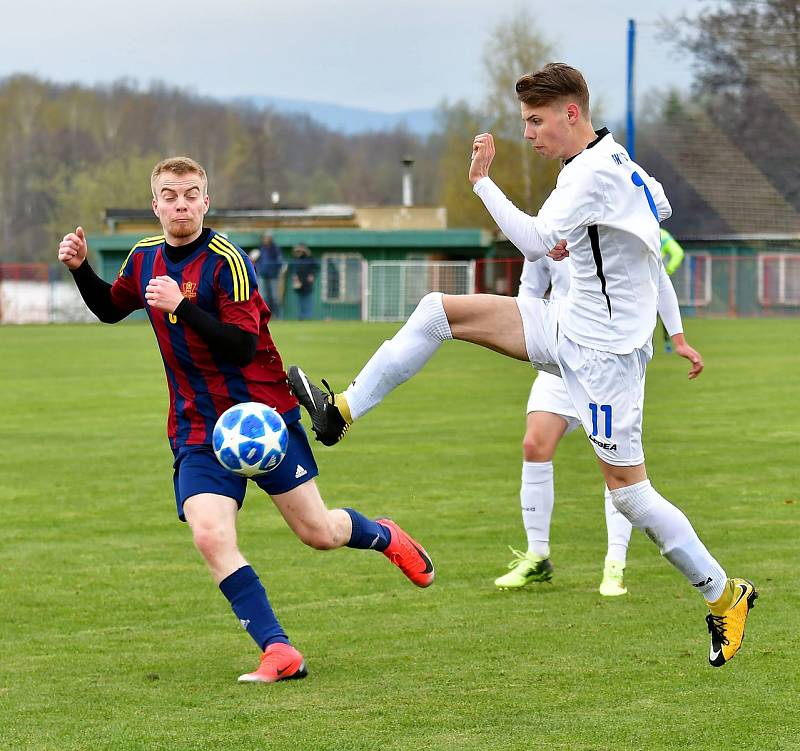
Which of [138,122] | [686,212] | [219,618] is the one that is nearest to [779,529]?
[219,618]

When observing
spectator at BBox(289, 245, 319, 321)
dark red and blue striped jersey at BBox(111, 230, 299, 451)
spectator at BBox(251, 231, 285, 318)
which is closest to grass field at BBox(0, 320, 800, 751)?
dark red and blue striped jersey at BBox(111, 230, 299, 451)

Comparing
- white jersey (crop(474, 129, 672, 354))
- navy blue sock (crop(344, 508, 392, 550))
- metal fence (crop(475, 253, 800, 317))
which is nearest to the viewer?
white jersey (crop(474, 129, 672, 354))

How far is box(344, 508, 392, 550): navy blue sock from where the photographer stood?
6316mm

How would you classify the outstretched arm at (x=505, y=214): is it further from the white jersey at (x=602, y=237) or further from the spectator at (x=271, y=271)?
the spectator at (x=271, y=271)

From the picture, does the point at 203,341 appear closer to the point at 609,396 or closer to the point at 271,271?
the point at 609,396

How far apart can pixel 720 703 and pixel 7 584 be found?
3987 millimetres

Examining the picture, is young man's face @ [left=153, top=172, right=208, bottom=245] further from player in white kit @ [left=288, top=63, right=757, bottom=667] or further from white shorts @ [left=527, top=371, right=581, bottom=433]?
white shorts @ [left=527, top=371, right=581, bottom=433]

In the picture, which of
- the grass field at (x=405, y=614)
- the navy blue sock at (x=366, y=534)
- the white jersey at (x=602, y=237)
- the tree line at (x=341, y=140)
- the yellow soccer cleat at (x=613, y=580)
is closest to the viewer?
the grass field at (x=405, y=614)

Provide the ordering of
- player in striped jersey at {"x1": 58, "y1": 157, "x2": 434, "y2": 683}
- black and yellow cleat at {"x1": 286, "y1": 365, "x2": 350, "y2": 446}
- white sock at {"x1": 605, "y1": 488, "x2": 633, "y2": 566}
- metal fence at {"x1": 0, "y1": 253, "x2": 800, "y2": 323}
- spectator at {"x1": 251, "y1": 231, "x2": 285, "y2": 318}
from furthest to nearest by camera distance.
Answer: metal fence at {"x1": 0, "y1": 253, "x2": 800, "y2": 323}
spectator at {"x1": 251, "y1": 231, "x2": 285, "y2": 318}
white sock at {"x1": 605, "y1": 488, "x2": 633, "y2": 566}
black and yellow cleat at {"x1": 286, "y1": 365, "x2": 350, "y2": 446}
player in striped jersey at {"x1": 58, "y1": 157, "x2": 434, "y2": 683}

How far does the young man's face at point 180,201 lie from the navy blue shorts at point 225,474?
0.89 m

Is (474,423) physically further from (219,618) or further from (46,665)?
(46,665)

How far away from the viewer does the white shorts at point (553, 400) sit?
766 centimetres

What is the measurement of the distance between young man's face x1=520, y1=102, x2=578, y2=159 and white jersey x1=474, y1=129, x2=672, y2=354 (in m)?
0.08

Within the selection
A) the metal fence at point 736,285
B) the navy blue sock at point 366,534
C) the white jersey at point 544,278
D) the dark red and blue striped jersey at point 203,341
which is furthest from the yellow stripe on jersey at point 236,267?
the metal fence at point 736,285
